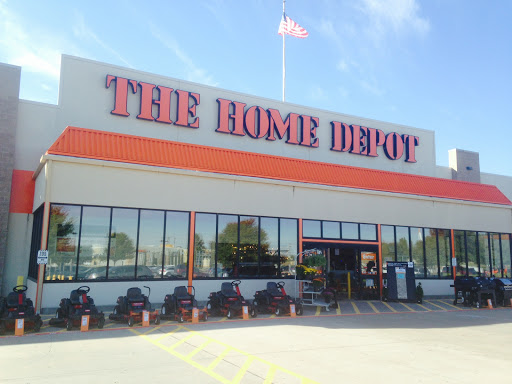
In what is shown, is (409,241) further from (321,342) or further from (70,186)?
(70,186)

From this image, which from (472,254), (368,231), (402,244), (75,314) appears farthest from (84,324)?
(472,254)

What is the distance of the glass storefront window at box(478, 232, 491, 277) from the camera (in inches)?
891

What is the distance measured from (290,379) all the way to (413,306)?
12.5 meters

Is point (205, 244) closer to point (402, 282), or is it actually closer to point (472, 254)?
point (402, 282)

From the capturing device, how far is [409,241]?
20.7 metres

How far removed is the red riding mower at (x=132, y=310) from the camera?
1192cm

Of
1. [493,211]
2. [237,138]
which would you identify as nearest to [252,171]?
[237,138]

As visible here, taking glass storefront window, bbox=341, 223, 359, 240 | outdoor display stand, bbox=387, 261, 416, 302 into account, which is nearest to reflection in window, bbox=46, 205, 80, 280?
glass storefront window, bbox=341, 223, 359, 240

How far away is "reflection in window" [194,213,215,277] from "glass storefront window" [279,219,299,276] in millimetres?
2822

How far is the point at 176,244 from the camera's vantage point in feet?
52.0

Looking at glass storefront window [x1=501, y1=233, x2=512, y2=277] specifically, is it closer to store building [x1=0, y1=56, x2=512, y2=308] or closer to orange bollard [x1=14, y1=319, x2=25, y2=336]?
store building [x1=0, y1=56, x2=512, y2=308]

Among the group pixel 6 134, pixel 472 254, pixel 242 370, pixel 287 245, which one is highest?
pixel 6 134

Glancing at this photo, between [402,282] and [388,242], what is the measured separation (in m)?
2.12

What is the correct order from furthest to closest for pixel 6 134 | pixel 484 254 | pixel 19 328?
pixel 484 254
pixel 6 134
pixel 19 328
